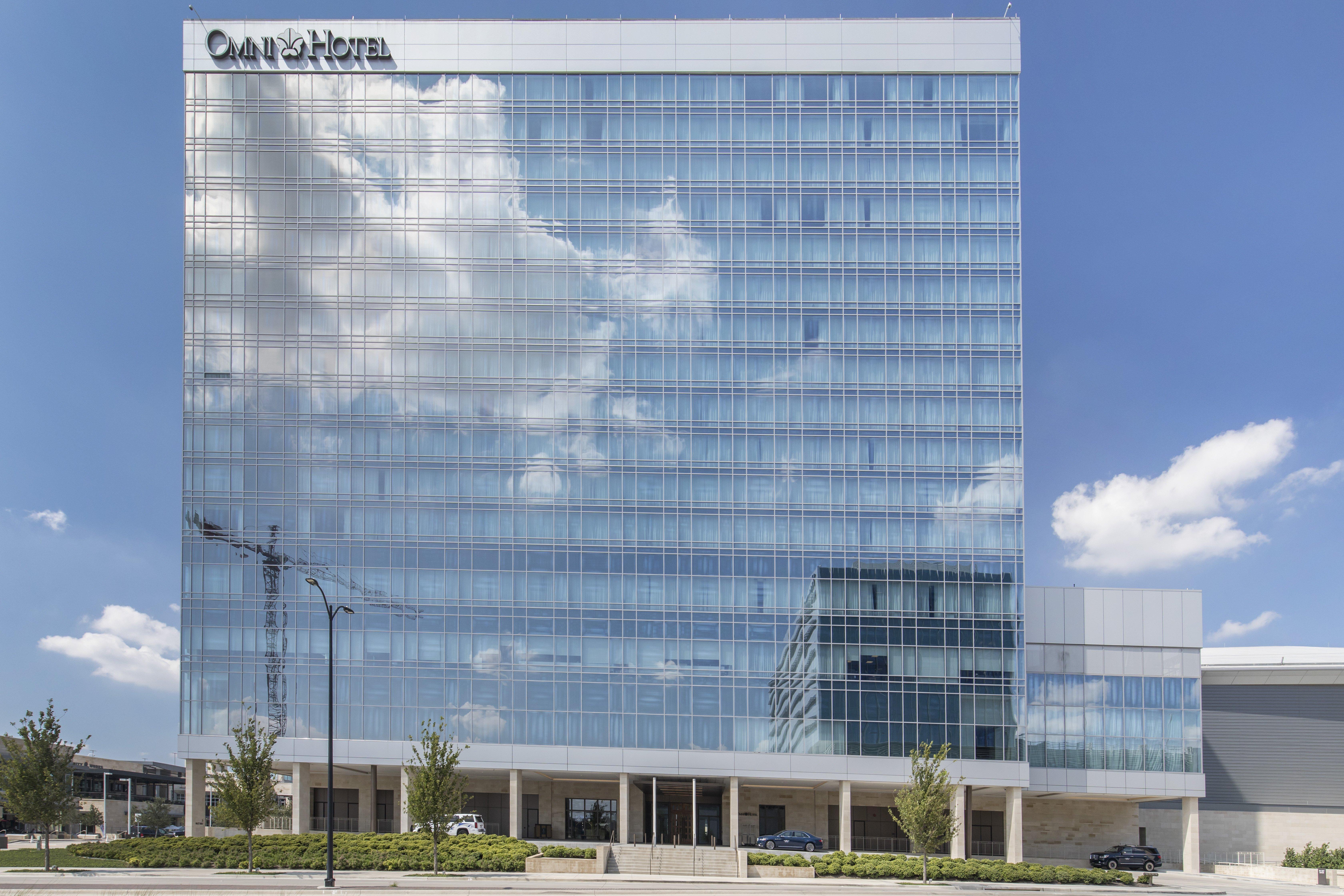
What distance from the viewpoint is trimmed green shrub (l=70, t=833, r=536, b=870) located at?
44.8 m

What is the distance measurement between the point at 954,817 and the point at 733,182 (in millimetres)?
40466

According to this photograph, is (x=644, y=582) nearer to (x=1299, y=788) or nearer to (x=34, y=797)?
Result: (x=34, y=797)

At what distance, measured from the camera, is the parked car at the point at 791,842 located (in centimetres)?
5581

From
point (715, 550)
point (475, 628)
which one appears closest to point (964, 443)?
point (715, 550)

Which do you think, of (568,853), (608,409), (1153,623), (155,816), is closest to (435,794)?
(568,853)

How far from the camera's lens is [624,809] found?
58250 millimetres

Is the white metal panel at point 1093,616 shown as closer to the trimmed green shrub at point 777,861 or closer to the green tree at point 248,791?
the trimmed green shrub at point 777,861

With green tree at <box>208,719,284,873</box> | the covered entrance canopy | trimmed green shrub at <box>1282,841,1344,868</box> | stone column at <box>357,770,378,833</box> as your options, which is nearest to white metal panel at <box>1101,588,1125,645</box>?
trimmed green shrub at <box>1282,841,1344,868</box>

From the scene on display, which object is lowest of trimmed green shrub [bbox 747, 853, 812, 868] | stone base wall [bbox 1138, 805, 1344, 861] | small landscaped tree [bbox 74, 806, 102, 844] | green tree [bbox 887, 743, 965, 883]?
small landscaped tree [bbox 74, 806, 102, 844]

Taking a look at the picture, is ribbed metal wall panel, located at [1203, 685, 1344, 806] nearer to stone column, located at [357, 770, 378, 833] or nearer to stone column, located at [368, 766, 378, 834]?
stone column, located at [368, 766, 378, 834]

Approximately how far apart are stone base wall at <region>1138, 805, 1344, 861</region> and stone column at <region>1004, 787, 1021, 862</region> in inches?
580

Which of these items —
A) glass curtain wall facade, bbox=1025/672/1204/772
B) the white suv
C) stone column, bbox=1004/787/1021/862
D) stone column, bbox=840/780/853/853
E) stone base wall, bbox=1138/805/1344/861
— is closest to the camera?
the white suv

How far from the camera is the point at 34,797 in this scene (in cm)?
4684

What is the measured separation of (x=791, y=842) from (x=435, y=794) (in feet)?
73.4
